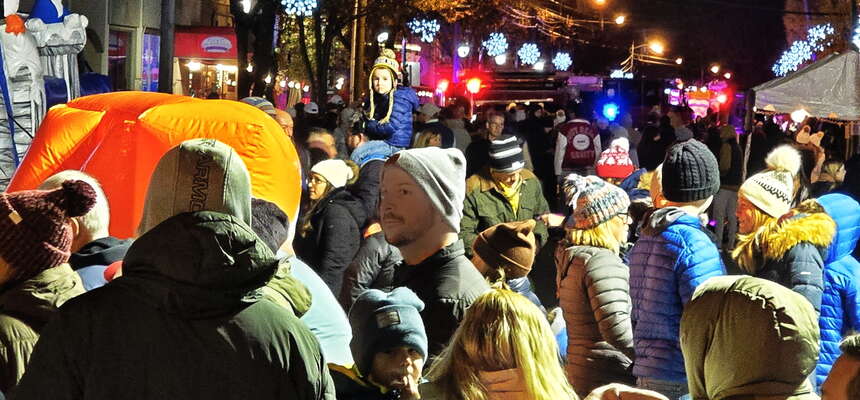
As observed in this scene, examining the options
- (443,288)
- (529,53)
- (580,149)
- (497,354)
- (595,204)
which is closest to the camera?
(497,354)

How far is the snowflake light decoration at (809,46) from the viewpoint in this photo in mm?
43156

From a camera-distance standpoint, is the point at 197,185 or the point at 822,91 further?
the point at 822,91

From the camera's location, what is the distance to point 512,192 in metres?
9.29

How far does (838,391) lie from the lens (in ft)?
10.1

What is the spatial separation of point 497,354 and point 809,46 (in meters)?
45.6

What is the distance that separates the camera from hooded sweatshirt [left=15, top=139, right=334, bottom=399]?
308 centimetres

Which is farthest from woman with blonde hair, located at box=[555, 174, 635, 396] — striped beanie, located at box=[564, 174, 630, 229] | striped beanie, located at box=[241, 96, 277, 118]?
striped beanie, located at box=[241, 96, 277, 118]

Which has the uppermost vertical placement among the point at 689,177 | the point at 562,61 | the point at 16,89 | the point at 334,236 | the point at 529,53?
the point at 529,53

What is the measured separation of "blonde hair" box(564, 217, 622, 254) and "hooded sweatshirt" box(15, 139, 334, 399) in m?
3.22

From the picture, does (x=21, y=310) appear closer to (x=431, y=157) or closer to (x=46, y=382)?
(x=46, y=382)

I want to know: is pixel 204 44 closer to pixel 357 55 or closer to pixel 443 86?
pixel 357 55

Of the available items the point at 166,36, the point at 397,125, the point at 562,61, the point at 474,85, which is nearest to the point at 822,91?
the point at 397,125

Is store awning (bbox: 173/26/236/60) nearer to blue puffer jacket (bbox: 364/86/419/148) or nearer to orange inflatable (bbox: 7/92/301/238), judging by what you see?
blue puffer jacket (bbox: 364/86/419/148)

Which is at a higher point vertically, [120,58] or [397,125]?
[120,58]
